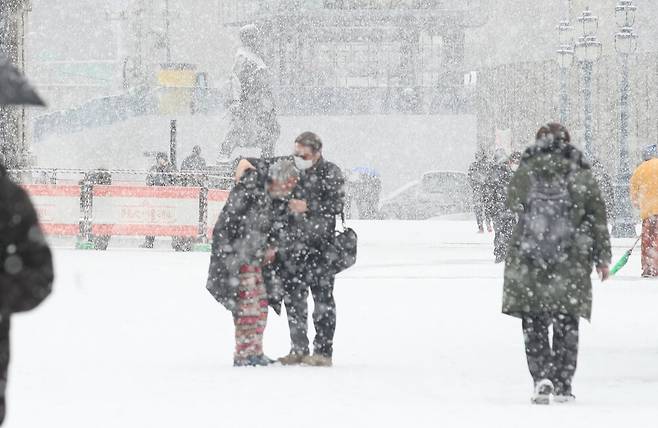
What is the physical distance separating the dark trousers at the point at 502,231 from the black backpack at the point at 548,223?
11920 millimetres

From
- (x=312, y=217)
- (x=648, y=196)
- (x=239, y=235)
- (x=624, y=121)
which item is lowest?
(x=648, y=196)

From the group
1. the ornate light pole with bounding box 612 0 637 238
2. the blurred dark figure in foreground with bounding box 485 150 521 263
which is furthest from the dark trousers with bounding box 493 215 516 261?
the ornate light pole with bounding box 612 0 637 238

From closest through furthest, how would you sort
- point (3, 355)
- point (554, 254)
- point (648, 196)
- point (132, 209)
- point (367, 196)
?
point (3, 355), point (554, 254), point (648, 196), point (132, 209), point (367, 196)

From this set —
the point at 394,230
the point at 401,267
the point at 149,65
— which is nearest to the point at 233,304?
the point at 401,267

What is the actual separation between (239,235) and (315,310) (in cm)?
68

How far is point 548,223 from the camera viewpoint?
822 centimetres

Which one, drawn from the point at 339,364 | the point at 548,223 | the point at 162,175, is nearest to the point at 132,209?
the point at 162,175

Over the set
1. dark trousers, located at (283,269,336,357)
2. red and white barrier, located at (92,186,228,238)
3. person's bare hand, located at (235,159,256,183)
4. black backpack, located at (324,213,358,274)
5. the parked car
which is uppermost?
person's bare hand, located at (235,159,256,183)

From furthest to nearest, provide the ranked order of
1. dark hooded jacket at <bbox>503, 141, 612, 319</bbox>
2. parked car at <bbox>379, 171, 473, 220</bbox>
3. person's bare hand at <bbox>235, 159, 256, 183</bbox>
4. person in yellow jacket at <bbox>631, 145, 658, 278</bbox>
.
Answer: parked car at <bbox>379, 171, 473, 220</bbox>, person in yellow jacket at <bbox>631, 145, 658, 278</bbox>, person's bare hand at <bbox>235, 159, 256, 183</bbox>, dark hooded jacket at <bbox>503, 141, 612, 319</bbox>

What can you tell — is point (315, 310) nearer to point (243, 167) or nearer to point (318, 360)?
point (318, 360)

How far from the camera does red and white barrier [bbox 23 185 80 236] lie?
24.3 metres

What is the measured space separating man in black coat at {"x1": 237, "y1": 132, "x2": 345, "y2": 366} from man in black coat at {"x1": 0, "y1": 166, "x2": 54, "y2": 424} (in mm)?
6011

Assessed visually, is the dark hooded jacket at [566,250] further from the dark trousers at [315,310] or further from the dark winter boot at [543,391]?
the dark trousers at [315,310]

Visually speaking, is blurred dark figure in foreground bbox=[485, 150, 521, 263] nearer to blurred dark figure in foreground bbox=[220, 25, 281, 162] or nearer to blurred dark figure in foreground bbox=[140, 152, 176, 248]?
blurred dark figure in foreground bbox=[140, 152, 176, 248]
